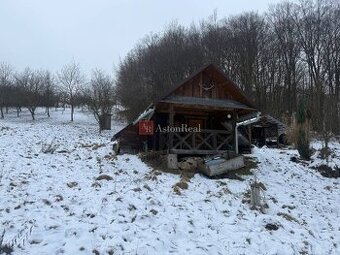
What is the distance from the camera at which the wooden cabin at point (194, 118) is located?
17609mm

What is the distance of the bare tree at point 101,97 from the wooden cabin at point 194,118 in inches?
609

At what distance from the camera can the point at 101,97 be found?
4000cm

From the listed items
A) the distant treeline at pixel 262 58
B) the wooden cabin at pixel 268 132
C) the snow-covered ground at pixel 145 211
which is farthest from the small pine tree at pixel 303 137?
the distant treeline at pixel 262 58

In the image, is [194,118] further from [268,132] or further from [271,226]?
[268,132]

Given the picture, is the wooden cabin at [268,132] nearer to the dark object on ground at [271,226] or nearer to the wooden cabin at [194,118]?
the wooden cabin at [194,118]

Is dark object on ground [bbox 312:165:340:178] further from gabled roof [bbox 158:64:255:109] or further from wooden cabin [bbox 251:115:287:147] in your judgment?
wooden cabin [bbox 251:115:287:147]

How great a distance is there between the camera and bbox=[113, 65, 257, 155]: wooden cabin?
1761 cm

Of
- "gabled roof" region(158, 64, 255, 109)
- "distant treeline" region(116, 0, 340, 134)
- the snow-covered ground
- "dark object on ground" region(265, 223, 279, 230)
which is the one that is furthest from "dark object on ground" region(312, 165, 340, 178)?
"distant treeline" region(116, 0, 340, 134)

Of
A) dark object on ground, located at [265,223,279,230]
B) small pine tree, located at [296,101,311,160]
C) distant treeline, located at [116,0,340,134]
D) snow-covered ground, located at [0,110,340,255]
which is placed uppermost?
distant treeline, located at [116,0,340,134]

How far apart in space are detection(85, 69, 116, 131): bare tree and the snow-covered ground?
817 inches

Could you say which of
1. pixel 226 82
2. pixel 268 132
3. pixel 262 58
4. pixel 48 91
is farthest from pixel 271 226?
pixel 48 91

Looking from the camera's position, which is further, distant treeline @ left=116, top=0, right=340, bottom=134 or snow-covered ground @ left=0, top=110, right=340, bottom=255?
distant treeline @ left=116, top=0, right=340, bottom=134

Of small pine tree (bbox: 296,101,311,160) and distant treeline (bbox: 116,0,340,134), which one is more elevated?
distant treeline (bbox: 116,0,340,134)

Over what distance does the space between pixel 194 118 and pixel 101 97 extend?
69.8 feet
